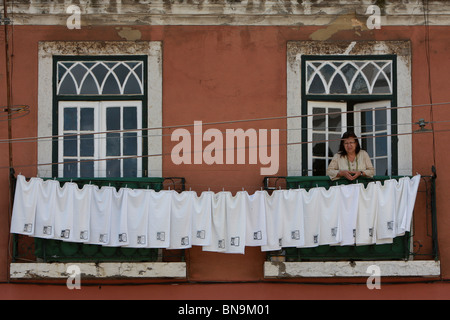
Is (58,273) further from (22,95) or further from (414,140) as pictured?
(414,140)

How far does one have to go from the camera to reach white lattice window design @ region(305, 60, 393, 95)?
14.7 meters

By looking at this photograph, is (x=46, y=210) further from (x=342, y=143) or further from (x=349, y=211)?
(x=342, y=143)

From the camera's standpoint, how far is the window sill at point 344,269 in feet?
45.8

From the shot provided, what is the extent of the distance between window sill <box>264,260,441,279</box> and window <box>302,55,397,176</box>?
4.45 ft

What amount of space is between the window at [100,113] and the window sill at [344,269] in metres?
2.37

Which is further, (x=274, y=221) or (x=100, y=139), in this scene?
(x=100, y=139)

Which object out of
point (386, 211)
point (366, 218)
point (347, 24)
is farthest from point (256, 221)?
point (347, 24)

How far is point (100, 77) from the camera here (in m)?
14.7

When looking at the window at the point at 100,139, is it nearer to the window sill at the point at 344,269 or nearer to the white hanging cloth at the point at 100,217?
the white hanging cloth at the point at 100,217

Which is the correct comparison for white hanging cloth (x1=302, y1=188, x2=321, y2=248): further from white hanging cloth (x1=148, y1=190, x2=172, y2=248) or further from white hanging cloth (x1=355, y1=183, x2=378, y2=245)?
white hanging cloth (x1=148, y1=190, x2=172, y2=248)

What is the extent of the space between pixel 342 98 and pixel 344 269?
238cm

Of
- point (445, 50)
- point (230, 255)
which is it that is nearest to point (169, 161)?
point (230, 255)

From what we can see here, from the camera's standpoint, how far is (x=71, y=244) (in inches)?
551

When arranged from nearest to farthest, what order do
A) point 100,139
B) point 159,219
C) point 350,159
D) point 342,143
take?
point 159,219 < point 350,159 < point 342,143 < point 100,139
